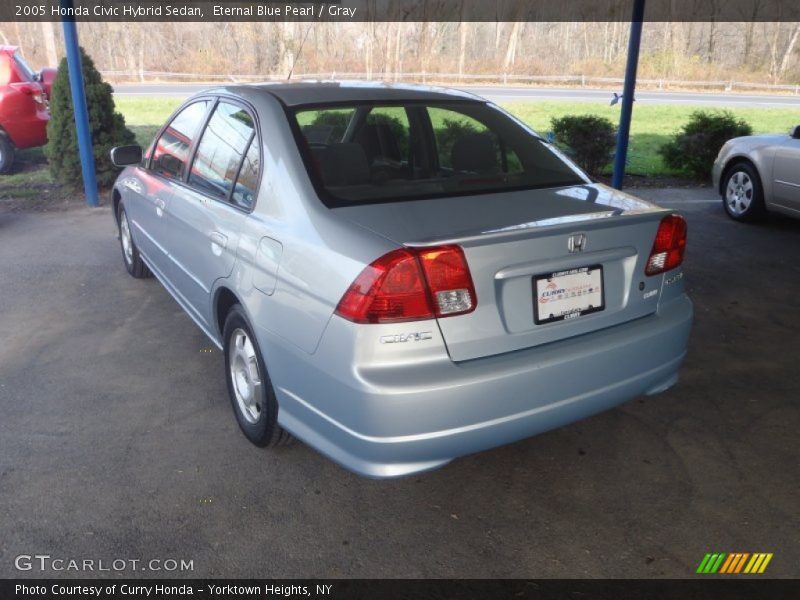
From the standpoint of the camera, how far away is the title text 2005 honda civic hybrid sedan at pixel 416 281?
2.38m

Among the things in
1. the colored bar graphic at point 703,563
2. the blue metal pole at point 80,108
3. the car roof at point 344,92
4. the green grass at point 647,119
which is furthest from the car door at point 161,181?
the green grass at point 647,119

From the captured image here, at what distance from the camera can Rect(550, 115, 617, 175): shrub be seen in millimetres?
10852

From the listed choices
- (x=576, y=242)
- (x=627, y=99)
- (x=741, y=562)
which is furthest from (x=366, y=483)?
(x=627, y=99)

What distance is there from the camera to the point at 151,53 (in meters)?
35.0

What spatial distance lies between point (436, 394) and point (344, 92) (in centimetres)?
183

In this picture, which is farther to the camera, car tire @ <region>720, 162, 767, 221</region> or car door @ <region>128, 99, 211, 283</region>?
car tire @ <region>720, 162, 767, 221</region>

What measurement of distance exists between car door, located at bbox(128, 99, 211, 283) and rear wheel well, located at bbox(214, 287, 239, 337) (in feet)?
3.20

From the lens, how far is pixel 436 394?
7.72 feet

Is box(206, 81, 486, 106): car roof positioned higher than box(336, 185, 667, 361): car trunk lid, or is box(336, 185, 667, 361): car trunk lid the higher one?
box(206, 81, 486, 106): car roof

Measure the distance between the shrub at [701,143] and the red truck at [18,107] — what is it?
32.7ft

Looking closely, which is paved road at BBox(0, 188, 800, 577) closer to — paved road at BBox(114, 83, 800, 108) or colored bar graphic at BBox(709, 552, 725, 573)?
colored bar graphic at BBox(709, 552, 725, 573)

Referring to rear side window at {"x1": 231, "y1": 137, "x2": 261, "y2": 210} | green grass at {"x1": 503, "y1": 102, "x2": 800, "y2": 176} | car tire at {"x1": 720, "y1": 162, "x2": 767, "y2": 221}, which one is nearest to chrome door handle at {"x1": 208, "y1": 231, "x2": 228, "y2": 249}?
rear side window at {"x1": 231, "y1": 137, "x2": 261, "y2": 210}

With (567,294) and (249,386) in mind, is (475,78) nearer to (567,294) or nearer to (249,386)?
(249,386)

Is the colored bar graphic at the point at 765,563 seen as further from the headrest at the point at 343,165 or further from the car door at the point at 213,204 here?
the car door at the point at 213,204
